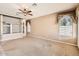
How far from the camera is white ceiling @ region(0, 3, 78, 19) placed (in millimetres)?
1678

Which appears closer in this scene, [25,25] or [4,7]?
[4,7]

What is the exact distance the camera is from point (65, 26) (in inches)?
68.1

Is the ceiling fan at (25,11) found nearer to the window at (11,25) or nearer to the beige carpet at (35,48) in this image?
the window at (11,25)

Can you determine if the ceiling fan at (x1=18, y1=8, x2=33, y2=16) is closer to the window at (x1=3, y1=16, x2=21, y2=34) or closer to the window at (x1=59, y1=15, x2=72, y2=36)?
the window at (x1=3, y1=16, x2=21, y2=34)

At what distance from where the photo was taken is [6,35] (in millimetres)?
1693

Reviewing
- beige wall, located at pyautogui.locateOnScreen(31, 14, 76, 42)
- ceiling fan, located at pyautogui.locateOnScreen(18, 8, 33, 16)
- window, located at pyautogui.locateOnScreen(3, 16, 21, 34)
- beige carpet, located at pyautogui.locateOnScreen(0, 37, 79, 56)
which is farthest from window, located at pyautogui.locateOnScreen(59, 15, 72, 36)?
window, located at pyautogui.locateOnScreen(3, 16, 21, 34)

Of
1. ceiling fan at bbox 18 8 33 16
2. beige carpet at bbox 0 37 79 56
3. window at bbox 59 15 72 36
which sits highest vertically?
ceiling fan at bbox 18 8 33 16

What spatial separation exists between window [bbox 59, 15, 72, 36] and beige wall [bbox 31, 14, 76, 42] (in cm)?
7

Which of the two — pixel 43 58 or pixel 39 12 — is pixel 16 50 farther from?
pixel 39 12

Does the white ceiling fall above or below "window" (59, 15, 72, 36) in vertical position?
above

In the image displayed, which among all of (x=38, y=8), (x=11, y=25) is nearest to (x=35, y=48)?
(x=11, y=25)

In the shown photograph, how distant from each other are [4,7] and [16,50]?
0.68 meters

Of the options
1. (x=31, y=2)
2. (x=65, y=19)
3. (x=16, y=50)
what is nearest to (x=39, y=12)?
(x=31, y=2)

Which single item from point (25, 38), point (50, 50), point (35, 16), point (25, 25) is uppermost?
point (35, 16)
